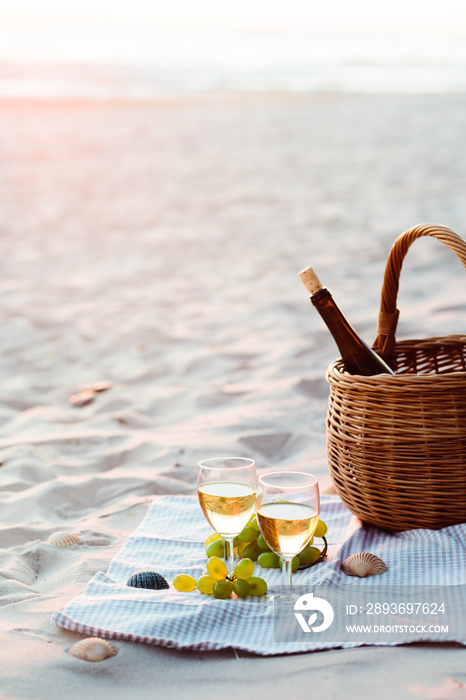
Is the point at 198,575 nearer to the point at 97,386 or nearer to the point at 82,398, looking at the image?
the point at 82,398

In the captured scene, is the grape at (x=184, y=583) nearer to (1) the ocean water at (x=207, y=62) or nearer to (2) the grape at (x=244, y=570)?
(2) the grape at (x=244, y=570)

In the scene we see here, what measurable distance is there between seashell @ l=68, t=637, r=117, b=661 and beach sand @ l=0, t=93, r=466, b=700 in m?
0.02

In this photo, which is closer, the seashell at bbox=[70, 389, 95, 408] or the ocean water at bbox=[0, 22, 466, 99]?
the seashell at bbox=[70, 389, 95, 408]

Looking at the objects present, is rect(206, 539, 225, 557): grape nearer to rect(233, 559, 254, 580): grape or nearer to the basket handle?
rect(233, 559, 254, 580): grape

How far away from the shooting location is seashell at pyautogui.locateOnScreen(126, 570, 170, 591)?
5.73 ft

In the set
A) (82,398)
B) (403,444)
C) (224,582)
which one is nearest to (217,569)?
(224,582)

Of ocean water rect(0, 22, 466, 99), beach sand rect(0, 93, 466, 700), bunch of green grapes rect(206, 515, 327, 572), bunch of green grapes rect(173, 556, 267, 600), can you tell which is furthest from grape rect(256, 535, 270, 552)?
ocean water rect(0, 22, 466, 99)

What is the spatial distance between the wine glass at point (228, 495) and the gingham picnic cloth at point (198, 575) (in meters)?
0.17

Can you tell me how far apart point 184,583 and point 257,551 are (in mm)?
229

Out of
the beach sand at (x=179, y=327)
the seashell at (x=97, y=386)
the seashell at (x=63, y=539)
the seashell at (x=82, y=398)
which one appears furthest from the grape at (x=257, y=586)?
the seashell at (x=97, y=386)

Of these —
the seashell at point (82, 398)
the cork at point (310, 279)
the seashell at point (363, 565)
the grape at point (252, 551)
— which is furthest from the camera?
the seashell at point (82, 398)

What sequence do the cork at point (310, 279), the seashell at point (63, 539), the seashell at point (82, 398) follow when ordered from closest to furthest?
1. the cork at point (310, 279)
2. the seashell at point (63, 539)
3. the seashell at point (82, 398)

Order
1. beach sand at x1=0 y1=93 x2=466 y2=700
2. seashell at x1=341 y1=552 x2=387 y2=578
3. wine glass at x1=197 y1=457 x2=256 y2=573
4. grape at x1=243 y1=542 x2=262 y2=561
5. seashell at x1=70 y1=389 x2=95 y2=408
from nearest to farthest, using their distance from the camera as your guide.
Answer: beach sand at x1=0 y1=93 x2=466 y2=700 → wine glass at x1=197 y1=457 x2=256 y2=573 → seashell at x1=341 y1=552 x2=387 y2=578 → grape at x1=243 y1=542 x2=262 y2=561 → seashell at x1=70 y1=389 x2=95 y2=408

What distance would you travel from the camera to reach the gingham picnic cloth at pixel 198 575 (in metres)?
1.52
